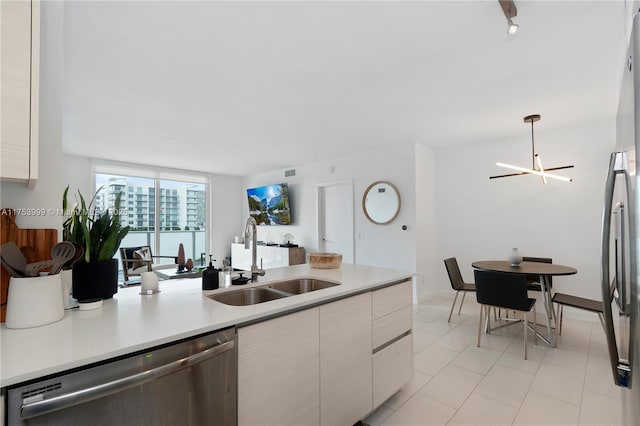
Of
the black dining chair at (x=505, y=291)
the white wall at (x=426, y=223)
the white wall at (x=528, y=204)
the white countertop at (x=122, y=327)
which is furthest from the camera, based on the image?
the white wall at (x=426, y=223)

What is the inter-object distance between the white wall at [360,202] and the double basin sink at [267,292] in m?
2.86

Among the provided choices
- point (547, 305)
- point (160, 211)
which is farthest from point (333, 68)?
point (160, 211)

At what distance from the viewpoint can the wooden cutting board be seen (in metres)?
1.08

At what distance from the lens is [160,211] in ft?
20.9

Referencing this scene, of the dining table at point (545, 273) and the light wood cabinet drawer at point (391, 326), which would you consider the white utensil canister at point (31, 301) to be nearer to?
the light wood cabinet drawer at point (391, 326)

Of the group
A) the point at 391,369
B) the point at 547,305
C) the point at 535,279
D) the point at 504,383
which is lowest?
the point at 504,383

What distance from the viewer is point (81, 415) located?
84 cm

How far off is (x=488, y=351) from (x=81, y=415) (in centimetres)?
313

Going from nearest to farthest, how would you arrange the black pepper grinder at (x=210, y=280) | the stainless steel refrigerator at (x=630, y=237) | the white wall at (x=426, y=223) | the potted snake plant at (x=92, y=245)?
1. the stainless steel refrigerator at (x=630, y=237)
2. the potted snake plant at (x=92, y=245)
3. the black pepper grinder at (x=210, y=280)
4. the white wall at (x=426, y=223)

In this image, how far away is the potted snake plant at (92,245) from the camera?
1.31m

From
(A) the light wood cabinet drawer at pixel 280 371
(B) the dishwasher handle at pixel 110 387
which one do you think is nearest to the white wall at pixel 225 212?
(A) the light wood cabinet drawer at pixel 280 371

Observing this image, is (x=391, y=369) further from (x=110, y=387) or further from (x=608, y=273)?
(x=110, y=387)

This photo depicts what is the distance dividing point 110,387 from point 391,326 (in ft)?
5.20

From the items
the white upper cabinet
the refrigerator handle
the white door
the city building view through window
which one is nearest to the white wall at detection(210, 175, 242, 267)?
the city building view through window
